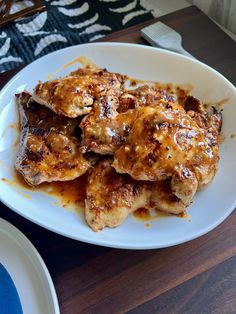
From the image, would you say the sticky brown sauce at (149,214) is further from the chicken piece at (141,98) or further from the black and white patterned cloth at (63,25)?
the black and white patterned cloth at (63,25)

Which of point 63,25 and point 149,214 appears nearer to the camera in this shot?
point 149,214

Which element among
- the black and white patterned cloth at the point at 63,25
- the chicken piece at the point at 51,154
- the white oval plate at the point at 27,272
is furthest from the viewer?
the black and white patterned cloth at the point at 63,25

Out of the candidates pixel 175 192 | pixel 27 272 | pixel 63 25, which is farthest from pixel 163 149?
pixel 63 25

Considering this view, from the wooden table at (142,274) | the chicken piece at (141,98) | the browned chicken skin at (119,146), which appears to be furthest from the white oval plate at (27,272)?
the chicken piece at (141,98)

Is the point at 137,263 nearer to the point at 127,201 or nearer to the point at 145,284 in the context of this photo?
the point at 145,284

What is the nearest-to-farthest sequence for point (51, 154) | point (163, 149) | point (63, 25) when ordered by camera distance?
point (163, 149), point (51, 154), point (63, 25)

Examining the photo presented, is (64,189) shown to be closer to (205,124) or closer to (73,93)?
(73,93)

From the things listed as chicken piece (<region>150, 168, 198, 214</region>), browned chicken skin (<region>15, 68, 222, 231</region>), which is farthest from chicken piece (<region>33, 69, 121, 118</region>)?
chicken piece (<region>150, 168, 198, 214</region>)

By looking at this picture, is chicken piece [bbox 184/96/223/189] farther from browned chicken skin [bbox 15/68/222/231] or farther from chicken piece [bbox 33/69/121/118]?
chicken piece [bbox 33/69/121/118]
